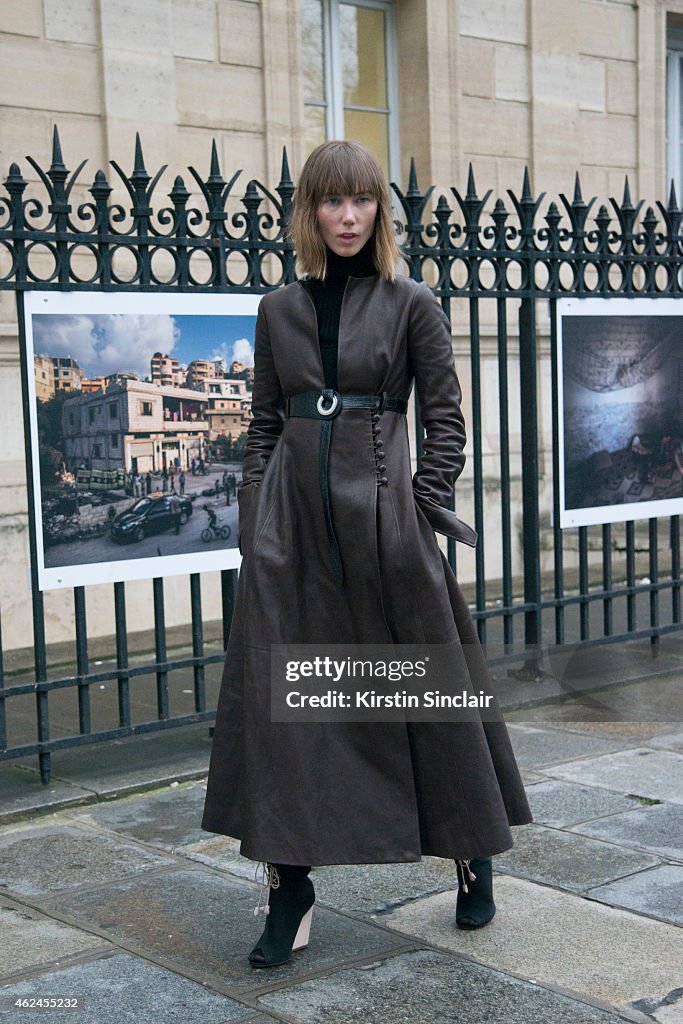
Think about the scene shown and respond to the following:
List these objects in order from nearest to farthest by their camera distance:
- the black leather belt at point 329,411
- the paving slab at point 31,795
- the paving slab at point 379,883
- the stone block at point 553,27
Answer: the black leather belt at point 329,411 < the paving slab at point 379,883 < the paving slab at point 31,795 < the stone block at point 553,27

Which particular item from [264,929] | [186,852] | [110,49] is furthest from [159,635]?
[110,49]

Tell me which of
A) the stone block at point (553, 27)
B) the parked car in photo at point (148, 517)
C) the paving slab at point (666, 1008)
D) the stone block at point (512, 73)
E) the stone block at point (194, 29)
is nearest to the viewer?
the paving slab at point (666, 1008)

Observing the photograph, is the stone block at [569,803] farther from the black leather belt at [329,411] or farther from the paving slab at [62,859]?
the black leather belt at [329,411]

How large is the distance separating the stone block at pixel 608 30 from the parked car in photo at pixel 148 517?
278 inches

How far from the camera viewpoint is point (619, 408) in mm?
7027

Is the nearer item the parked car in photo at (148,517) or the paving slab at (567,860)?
the paving slab at (567,860)

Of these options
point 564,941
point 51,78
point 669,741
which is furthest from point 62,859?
point 51,78

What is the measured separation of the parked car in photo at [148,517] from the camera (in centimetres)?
540

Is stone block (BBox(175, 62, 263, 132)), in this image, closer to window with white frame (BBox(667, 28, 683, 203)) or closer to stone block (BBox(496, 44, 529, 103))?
stone block (BBox(496, 44, 529, 103))

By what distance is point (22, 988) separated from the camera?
3.39 metres

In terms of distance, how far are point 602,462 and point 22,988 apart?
4.46 m

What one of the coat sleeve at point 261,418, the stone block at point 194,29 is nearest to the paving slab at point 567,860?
the coat sleeve at point 261,418

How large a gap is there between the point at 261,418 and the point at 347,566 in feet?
1.73

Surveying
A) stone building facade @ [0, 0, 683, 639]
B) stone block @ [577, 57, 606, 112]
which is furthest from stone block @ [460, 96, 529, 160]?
stone block @ [577, 57, 606, 112]
